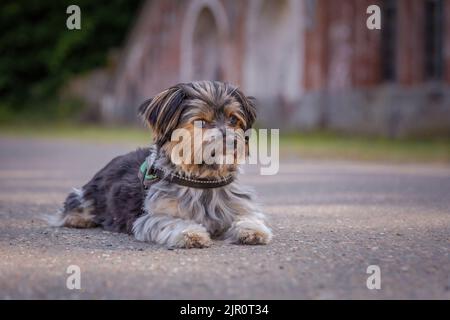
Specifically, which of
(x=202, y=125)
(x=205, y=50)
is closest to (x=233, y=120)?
(x=202, y=125)

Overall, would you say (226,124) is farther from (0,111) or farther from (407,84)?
(0,111)

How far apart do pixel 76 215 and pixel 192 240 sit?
188cm

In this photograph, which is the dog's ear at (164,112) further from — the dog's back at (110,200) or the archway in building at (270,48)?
the archway in building at (270,48)

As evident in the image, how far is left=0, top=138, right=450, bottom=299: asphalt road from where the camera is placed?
449cm

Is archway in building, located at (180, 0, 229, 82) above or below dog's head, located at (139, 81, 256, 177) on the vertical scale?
above

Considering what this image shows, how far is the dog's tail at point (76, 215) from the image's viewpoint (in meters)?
7.30

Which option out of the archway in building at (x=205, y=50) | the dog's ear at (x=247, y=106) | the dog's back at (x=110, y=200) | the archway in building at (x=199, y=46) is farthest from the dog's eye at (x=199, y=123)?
the archway in building at (x=205, y=50)

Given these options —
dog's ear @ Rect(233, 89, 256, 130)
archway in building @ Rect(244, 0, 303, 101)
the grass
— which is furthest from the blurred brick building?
dog's ear @ Rect(233, 89, 256, 130)

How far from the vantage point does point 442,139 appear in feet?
66.2

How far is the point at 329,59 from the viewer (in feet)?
83.3

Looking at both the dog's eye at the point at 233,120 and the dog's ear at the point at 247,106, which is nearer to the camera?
the dog's eye at the point at 233,120

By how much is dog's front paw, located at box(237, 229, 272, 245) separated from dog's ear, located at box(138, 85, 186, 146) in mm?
977

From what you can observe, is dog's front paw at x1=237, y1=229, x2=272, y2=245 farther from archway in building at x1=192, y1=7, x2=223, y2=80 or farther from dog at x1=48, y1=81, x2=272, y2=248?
archway in building at x1=192, y1=7, x2=223, y2=80
